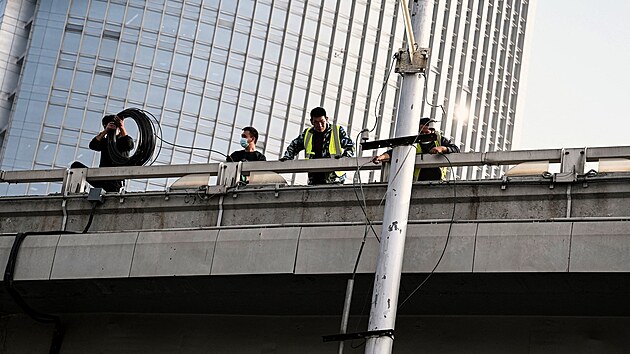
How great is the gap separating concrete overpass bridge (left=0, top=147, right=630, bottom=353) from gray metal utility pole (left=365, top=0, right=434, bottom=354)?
100 cm

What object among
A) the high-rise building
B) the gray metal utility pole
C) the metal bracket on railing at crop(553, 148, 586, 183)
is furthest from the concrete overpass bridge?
the high-rise building

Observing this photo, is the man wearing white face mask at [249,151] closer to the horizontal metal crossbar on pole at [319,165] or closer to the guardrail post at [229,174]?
the horizontal metal crossbar on pole at [319,165]

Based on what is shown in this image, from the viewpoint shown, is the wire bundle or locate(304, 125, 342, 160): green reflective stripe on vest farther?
the wire bundle

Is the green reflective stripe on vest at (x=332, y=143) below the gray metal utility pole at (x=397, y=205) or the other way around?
the other way around

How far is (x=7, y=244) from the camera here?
59.1ft

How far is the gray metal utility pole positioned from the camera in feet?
45.5

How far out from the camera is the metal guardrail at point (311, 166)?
614 inches

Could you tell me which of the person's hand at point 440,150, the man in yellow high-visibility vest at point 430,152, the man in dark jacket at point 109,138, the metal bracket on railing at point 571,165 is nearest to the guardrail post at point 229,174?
the man in yellow high-visibility vest at point 430,152

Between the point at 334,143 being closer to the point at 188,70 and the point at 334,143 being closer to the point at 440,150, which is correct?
the point at 440,150

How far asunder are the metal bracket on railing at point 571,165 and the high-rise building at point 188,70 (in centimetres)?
6418

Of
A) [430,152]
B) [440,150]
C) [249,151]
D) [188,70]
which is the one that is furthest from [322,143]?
[188,70]

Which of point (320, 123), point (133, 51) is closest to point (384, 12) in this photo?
point (133, 51)

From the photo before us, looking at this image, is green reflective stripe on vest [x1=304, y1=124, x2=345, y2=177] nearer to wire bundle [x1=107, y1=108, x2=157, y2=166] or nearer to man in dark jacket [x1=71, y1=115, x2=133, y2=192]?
wire bundle [x1=107, y1=108, x2=157, y2=166]

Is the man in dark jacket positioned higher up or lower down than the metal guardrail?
higher up
